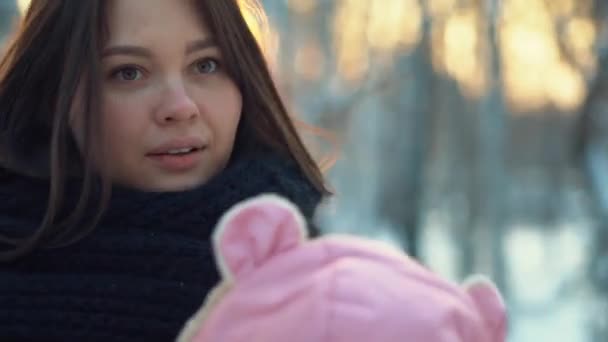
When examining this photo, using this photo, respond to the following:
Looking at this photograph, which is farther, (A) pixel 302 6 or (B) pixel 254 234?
(A) pixel 302 6

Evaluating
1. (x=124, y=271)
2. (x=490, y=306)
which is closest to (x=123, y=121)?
(x=124, y=271)

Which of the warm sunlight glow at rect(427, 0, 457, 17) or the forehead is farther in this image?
the warm sunlight glow at rect(427, 0, 457, 17)

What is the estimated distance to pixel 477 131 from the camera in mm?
8531

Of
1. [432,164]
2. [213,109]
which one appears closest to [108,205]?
[213,109]

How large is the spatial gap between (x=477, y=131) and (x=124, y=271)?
687 centimetres

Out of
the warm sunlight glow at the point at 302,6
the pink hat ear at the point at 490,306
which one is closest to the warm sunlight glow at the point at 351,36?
the warm sunlight glow at the point at 302,6

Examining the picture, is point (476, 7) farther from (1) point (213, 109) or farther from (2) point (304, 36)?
(1) point (213, 109)

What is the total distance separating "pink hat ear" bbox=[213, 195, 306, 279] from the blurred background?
20.2 ft

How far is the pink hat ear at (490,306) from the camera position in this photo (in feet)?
4.29

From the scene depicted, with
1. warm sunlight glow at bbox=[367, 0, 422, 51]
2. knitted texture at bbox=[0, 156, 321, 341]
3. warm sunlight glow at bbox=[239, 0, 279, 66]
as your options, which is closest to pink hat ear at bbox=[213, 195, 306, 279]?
knitted texture at bbox=[0, 156, 321, 341]

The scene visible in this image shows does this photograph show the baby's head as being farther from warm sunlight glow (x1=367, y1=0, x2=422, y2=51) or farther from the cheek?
warm sunlight glow (x1=367, y1=0, x2=422, y2=51)

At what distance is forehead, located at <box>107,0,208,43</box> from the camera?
1.81 m

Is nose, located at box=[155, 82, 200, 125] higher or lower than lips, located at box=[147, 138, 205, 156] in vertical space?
higher

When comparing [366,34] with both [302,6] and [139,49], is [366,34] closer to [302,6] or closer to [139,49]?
[302,6]
